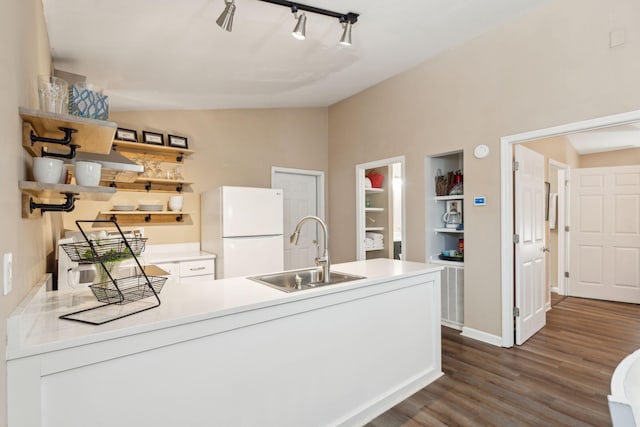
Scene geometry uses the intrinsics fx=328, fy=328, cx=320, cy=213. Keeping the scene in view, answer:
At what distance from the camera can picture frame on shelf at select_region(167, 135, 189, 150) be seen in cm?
390

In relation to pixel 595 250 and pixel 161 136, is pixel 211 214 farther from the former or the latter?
pixel 595 250

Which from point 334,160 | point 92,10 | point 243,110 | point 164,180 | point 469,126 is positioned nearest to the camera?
point 92,10

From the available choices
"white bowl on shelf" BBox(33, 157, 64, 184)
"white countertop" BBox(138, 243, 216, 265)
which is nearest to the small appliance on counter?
"white countertop" BBox(138, 243, 216, 265)

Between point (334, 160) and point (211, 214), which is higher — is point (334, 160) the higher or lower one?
the higher one

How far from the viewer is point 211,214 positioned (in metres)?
3.80

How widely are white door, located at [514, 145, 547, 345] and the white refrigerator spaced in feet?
8.19

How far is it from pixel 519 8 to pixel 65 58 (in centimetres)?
374

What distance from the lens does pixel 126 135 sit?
142 inches

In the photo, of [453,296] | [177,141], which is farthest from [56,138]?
[453,296]

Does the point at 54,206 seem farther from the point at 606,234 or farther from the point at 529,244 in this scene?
the point at 606,234

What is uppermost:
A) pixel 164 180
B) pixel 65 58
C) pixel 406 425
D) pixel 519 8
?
pixel 519 8

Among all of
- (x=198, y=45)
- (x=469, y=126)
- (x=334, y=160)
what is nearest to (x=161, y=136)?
(x=198, y=45)

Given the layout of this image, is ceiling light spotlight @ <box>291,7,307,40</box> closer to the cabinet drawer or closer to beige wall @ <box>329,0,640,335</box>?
beige wall @ <box>329,0,640,335</box>

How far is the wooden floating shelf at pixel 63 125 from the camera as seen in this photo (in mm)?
1223
